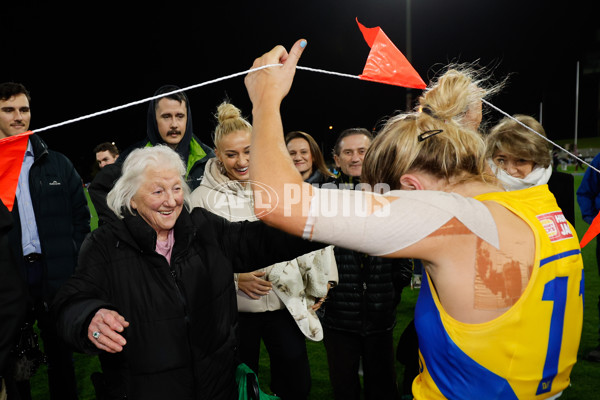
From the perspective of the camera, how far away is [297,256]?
2047mm

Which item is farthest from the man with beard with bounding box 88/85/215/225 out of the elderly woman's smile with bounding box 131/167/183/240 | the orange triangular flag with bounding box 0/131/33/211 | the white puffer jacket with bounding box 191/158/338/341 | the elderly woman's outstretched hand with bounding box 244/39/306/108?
the elderly woman's outstretched hand with bounding box 244/39/306/108

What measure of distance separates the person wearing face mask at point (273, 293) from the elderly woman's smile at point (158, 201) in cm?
72

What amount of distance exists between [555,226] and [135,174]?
1.91 m

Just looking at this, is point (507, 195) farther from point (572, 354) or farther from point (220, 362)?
point (220, 362)

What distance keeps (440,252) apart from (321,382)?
3.41m

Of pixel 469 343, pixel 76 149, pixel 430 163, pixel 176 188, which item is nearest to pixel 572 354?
pixel 469 343

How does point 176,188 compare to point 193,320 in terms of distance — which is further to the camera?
point 176,188

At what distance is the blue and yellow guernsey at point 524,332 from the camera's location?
1.15 metres

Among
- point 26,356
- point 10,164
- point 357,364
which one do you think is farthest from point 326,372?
point 10,164

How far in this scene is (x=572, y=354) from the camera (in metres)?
1.33

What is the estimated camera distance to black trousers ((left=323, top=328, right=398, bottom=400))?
317 cm

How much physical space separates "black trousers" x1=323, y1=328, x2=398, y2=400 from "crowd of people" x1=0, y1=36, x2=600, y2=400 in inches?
0.6

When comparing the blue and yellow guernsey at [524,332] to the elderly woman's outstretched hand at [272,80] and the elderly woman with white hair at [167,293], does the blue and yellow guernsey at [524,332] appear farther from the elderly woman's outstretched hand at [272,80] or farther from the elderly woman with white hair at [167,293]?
the elderly woman with white hair at [167,293]

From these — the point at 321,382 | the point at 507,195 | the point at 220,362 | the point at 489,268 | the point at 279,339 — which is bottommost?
the point at 321,382
